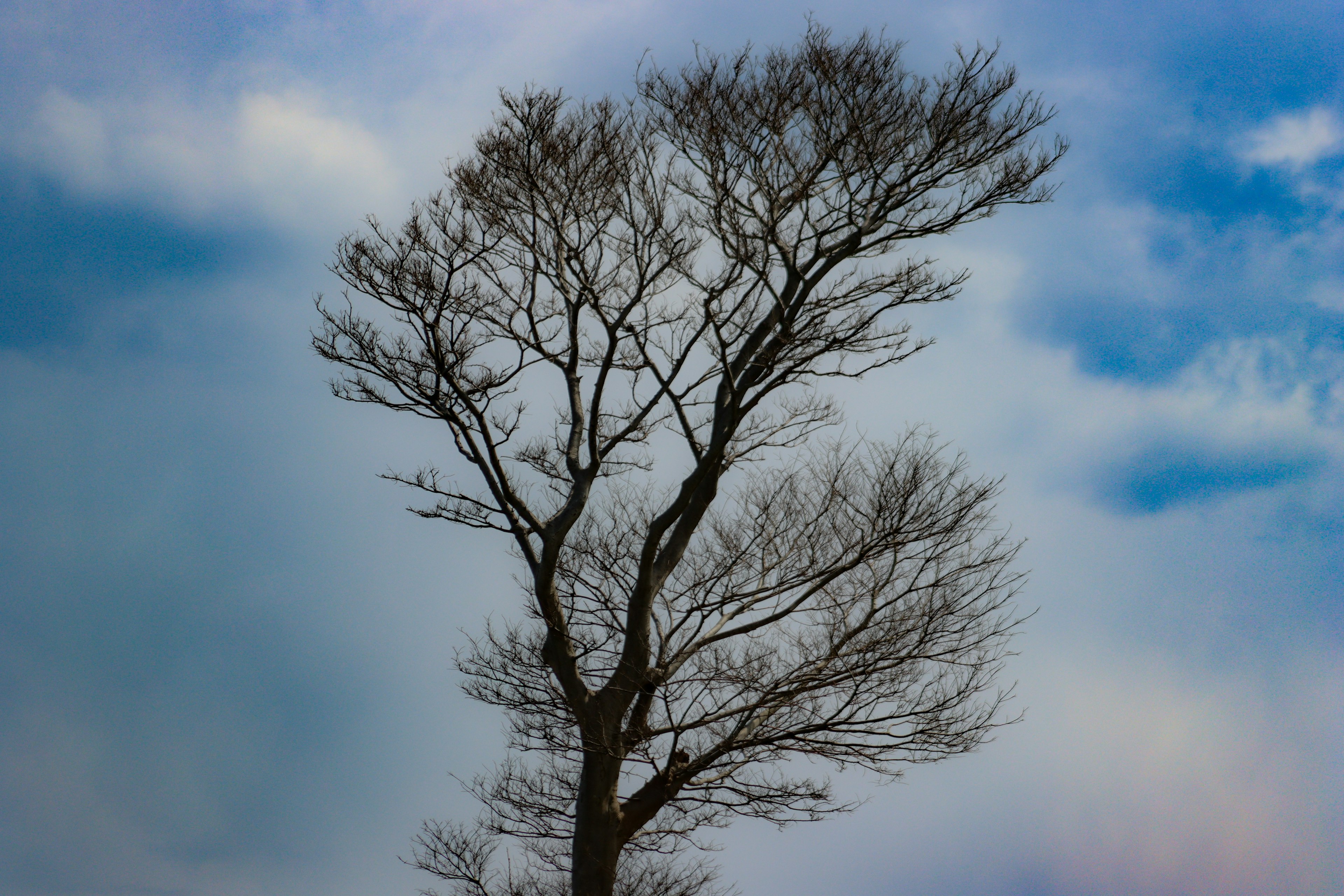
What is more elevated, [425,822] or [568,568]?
[568,568]

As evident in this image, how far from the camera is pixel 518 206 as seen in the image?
5742mm

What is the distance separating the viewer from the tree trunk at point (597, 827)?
5855 millimetres

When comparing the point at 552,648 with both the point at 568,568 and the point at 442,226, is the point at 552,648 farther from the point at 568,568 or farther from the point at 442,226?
the point at 442,226

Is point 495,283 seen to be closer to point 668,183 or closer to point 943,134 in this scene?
point 668,183

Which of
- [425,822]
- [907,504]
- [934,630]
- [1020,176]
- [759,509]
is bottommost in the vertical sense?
[425,822]

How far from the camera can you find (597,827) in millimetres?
5965

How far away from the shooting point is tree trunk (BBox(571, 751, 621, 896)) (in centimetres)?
586

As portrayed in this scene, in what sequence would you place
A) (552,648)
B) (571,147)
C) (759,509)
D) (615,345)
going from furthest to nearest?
(759,509) → (552,648) → (615,345) → (571,147)

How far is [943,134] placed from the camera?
5719 mm

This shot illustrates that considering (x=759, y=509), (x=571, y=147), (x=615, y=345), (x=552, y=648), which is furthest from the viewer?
(x=759, y=509)

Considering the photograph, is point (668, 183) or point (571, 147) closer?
point (571, 147)

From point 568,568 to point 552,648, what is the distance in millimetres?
924

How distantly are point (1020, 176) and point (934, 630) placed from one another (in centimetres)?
295

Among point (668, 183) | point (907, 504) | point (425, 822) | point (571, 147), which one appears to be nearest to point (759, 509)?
point (907, 504)
